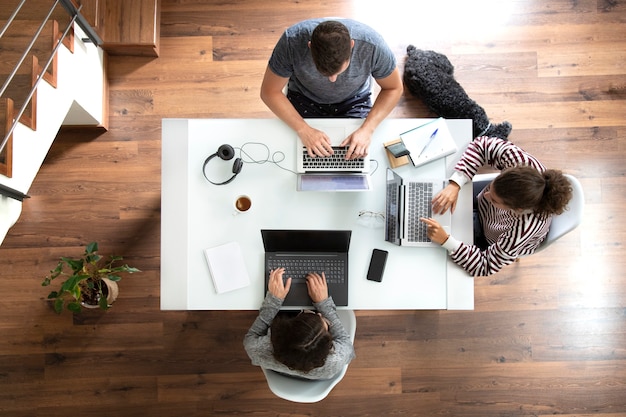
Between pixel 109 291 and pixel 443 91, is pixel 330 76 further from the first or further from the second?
pixel 109 291

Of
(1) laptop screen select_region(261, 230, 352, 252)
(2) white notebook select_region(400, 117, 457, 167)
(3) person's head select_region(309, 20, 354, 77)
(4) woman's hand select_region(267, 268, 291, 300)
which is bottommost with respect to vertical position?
(4) woman's hand select_region(267, 268, 291, 300)

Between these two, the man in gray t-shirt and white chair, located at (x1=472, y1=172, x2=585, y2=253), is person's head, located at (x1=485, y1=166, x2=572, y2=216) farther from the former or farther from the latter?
the man in gray t-shirt

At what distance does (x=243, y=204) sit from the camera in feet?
6.05

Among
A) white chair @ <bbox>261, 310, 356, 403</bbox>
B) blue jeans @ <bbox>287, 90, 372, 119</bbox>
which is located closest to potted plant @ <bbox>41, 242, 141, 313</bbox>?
white chair @ <bbox>261, 310, 356, 403</bbox>

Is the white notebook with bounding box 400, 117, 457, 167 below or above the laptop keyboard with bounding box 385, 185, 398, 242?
above

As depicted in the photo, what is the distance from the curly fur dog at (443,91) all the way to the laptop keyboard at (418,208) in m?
0.85

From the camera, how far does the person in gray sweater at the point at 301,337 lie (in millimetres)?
1595

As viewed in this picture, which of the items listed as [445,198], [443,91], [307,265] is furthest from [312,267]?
[443,91]

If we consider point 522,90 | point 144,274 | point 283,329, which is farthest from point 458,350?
point 144,274

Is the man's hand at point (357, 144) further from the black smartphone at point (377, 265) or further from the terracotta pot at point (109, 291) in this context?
the terracotta pot at point (109, 291)

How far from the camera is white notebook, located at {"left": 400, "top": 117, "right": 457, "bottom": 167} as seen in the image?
1826 millimetres

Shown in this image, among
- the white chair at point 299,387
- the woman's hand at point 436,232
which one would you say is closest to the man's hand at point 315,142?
the woman's hand at point 436,232

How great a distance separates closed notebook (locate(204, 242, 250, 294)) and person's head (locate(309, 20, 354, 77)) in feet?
2.55

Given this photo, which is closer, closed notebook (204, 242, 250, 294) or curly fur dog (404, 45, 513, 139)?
closed notebook (204, 242, 250, 294)
